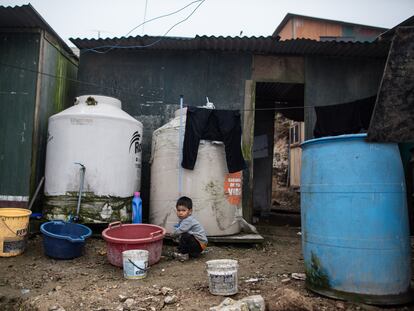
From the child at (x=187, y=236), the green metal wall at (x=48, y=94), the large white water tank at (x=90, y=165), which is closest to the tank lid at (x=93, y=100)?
the large white water tank at (x=90, y=165)

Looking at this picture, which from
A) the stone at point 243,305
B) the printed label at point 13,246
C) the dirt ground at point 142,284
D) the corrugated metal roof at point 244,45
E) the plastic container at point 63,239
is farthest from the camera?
the corrugated metal roof at point 244,45

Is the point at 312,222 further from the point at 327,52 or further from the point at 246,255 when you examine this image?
the point at 327,52

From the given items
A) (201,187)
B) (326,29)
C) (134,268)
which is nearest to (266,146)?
(201,187)

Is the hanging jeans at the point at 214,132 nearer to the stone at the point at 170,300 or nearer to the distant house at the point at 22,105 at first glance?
the stone at the point at 170,300

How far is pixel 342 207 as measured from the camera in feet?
9.90

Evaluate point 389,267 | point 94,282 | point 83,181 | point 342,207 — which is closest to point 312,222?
point 342,207

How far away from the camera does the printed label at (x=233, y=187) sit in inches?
218

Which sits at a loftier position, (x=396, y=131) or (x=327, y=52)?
(x=327, y=52)

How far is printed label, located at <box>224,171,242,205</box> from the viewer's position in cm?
554

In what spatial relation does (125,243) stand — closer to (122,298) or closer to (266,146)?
(122,298)

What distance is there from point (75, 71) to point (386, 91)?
21.2 feet

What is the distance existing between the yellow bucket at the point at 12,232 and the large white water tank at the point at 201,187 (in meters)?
1.91

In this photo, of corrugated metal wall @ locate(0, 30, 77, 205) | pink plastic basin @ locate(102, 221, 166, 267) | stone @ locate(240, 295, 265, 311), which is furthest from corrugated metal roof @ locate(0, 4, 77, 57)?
stone @ locate(240, 295, 265, 311)

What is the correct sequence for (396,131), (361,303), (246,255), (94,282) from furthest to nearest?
(246,255) < (94,282) < (361,303) < (396,131)
